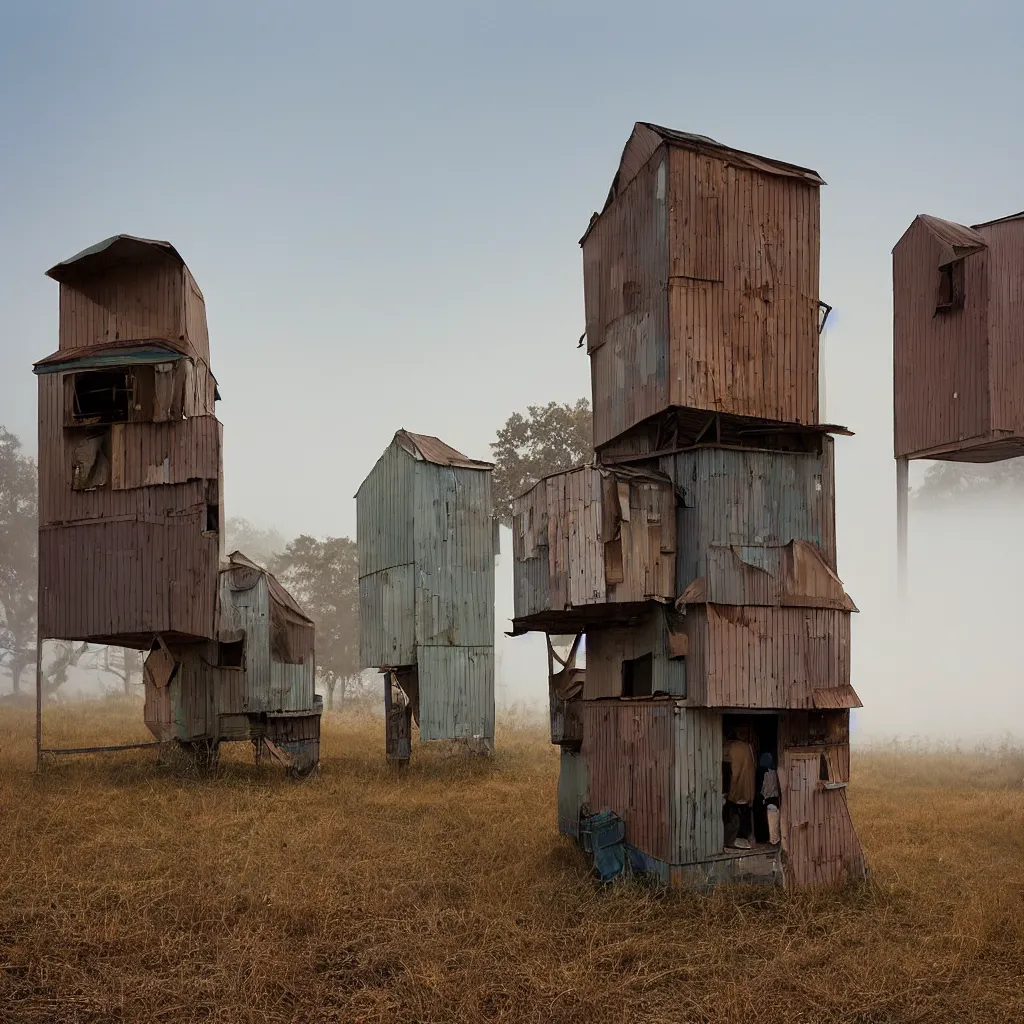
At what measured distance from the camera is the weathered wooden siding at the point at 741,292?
1456 centimetres

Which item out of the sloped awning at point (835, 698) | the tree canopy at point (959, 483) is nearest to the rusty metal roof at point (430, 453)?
the sloped awning at point (835, 698)

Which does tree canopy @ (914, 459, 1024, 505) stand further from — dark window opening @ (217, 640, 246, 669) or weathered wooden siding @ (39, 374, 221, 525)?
weathered wooden siding @ (39, 374, 221, 525)

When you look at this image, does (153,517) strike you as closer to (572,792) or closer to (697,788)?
(572,792)

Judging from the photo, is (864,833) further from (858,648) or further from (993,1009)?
(858,648)

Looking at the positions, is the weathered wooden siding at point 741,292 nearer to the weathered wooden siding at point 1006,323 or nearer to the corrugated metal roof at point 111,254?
the weathered wooden siding at point 1006,323

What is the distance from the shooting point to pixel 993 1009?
10102 millimetres

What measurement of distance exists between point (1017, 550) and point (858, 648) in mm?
8841

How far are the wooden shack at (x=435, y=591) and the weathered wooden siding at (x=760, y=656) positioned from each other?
11.8 m

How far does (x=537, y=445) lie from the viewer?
152 feet

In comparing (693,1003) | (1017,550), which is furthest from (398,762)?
(1017,550)

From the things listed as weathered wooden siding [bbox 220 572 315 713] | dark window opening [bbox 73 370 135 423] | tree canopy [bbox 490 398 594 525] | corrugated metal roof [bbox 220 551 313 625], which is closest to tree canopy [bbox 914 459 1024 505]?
tree canopy [bbox 490 398 594 525]

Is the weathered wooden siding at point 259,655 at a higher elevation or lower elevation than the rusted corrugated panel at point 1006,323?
lower

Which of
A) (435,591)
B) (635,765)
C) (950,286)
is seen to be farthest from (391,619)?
(950,286)

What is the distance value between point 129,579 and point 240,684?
12.3 feet
